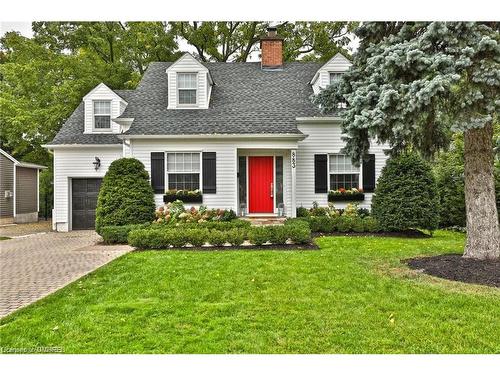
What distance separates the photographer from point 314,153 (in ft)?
46.6

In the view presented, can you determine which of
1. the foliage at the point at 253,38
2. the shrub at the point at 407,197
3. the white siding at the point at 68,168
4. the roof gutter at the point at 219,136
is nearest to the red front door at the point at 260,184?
the roof gutter at the point at 219,136

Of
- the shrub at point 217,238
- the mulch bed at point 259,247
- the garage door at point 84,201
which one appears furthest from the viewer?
the garage door at point 84,201

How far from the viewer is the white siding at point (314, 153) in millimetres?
14141

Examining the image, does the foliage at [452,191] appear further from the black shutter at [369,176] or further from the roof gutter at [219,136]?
the roof gutter at [219,136]

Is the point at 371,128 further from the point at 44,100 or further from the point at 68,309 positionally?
the point at 44,100

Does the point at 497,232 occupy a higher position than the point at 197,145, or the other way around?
the point at 197,145

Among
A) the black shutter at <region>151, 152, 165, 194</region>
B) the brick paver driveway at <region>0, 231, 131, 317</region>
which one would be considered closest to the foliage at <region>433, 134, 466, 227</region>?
the black shutter at <region>151, 152, 165, 194</region>

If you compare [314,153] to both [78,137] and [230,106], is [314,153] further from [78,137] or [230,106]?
[78,137]

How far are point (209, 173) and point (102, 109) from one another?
556cm

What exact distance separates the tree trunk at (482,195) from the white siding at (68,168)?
12.2m

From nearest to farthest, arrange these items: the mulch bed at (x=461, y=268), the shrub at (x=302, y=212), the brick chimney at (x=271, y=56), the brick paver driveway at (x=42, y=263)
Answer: the brick paver driveway at (x=42, y=263) < the mulch bed at (x=461, y=268) < the shrub at (x=302, y=212) < the brick chimney at (x=271, y=56)
